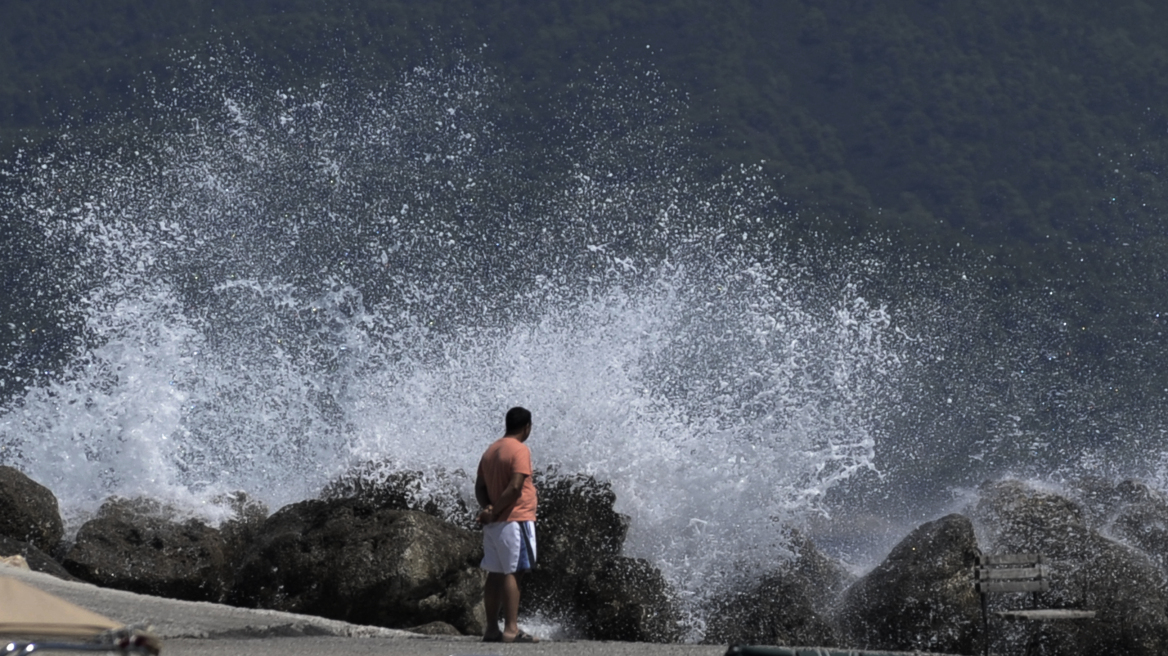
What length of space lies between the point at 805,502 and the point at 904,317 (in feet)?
172

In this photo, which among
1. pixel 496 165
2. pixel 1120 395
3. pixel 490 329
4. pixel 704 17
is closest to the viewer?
pixel 490 329

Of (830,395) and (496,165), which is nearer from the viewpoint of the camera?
(830,395)

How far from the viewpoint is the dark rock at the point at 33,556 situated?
35.0 feet

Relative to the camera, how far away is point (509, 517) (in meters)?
8.52

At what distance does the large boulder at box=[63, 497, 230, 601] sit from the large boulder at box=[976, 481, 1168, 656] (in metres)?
6.04

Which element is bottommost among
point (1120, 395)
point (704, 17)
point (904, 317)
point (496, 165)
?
point (1120, 395)

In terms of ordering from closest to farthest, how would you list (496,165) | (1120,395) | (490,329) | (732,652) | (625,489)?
(732,652) < (625,489) < (490,329) < (1120,395) < (496,165)

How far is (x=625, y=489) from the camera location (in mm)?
12727

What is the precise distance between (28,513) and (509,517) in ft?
17.2

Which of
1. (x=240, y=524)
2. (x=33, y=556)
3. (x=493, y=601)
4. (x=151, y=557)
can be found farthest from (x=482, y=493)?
(x=240, y=524)

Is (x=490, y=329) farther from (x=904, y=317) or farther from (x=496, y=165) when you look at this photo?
(x=496, y=165)

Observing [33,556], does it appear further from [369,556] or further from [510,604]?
[510,604]

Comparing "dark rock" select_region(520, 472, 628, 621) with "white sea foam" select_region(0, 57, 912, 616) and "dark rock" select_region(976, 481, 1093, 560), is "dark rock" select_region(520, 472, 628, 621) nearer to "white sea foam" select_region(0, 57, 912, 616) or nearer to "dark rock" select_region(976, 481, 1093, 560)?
"white sea foam" select_region(0, 57, 912, 616)

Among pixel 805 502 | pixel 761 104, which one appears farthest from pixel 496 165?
pixel 805 502
